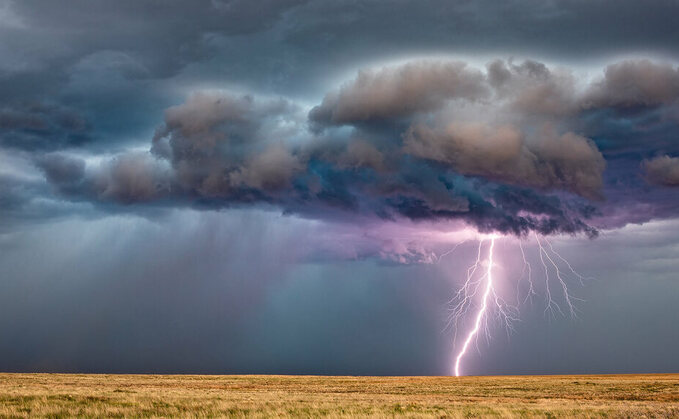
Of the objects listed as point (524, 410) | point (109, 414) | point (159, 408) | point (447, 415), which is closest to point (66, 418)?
point (109, 414)

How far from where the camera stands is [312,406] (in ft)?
97.2

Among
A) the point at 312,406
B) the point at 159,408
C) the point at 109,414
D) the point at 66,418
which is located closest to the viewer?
the point at 66,418

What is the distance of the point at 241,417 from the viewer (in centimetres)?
2466

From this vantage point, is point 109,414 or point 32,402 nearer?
point 109,414

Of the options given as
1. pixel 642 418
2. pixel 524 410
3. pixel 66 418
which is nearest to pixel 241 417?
pixel 66 418

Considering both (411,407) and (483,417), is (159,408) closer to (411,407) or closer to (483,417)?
(411,407)

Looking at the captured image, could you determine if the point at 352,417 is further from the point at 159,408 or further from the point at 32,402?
the point at 32,402

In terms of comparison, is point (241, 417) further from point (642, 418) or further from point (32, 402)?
point (642, 418)

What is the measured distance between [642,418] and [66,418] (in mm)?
22212

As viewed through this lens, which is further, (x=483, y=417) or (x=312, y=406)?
(x=312, y=406)

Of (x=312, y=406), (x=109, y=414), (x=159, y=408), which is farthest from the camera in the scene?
(x=312, y=406)

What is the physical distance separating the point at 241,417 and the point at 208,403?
22.0 feet

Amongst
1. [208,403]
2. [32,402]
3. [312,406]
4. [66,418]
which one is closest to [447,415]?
[312,406]

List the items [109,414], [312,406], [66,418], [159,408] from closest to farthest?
[66,418] → [109,414] → [159,408] → [312,406]
